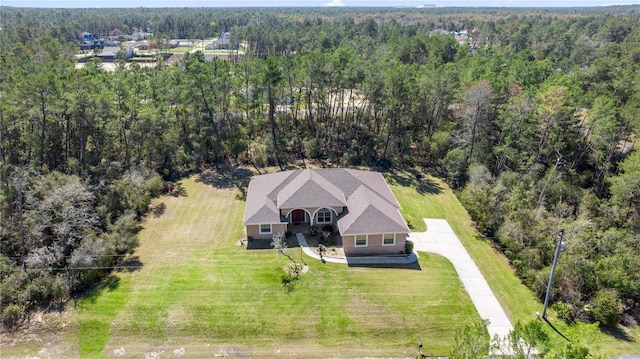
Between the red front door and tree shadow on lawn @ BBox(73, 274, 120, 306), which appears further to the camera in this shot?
the red front door

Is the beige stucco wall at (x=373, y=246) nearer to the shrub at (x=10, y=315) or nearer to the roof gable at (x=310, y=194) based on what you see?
the roof gable at (x=310, y=194)

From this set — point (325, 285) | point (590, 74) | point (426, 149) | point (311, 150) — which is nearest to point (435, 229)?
point (325, 285)

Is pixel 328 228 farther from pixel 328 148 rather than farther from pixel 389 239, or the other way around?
pixel 328 148

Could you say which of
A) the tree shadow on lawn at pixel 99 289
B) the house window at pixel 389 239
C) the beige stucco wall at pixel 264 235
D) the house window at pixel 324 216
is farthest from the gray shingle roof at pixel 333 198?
the tree shadow on lawn at pixel 99 289

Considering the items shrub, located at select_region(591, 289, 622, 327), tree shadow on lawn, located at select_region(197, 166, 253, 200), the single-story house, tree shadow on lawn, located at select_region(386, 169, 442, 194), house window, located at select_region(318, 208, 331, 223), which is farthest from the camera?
tree shadow on lawn, located at select_region(386, 169, 442, 194)

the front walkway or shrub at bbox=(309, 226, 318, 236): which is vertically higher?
shrub at bbox=(309, 226, 318, 236)

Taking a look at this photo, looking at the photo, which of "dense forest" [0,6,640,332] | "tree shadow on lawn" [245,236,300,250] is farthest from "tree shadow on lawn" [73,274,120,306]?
"tree shadow on lawn" [245,236,300,250]

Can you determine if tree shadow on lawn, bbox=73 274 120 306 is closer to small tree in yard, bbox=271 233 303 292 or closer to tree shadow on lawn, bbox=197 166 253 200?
small tree in yard, bbox=271 233 303 292

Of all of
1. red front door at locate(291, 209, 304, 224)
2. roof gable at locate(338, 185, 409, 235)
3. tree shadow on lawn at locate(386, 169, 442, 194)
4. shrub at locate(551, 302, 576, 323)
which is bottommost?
shrub at locate(551, 302, 576, 323)

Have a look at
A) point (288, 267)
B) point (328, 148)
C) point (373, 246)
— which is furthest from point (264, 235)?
point (328, 148)
